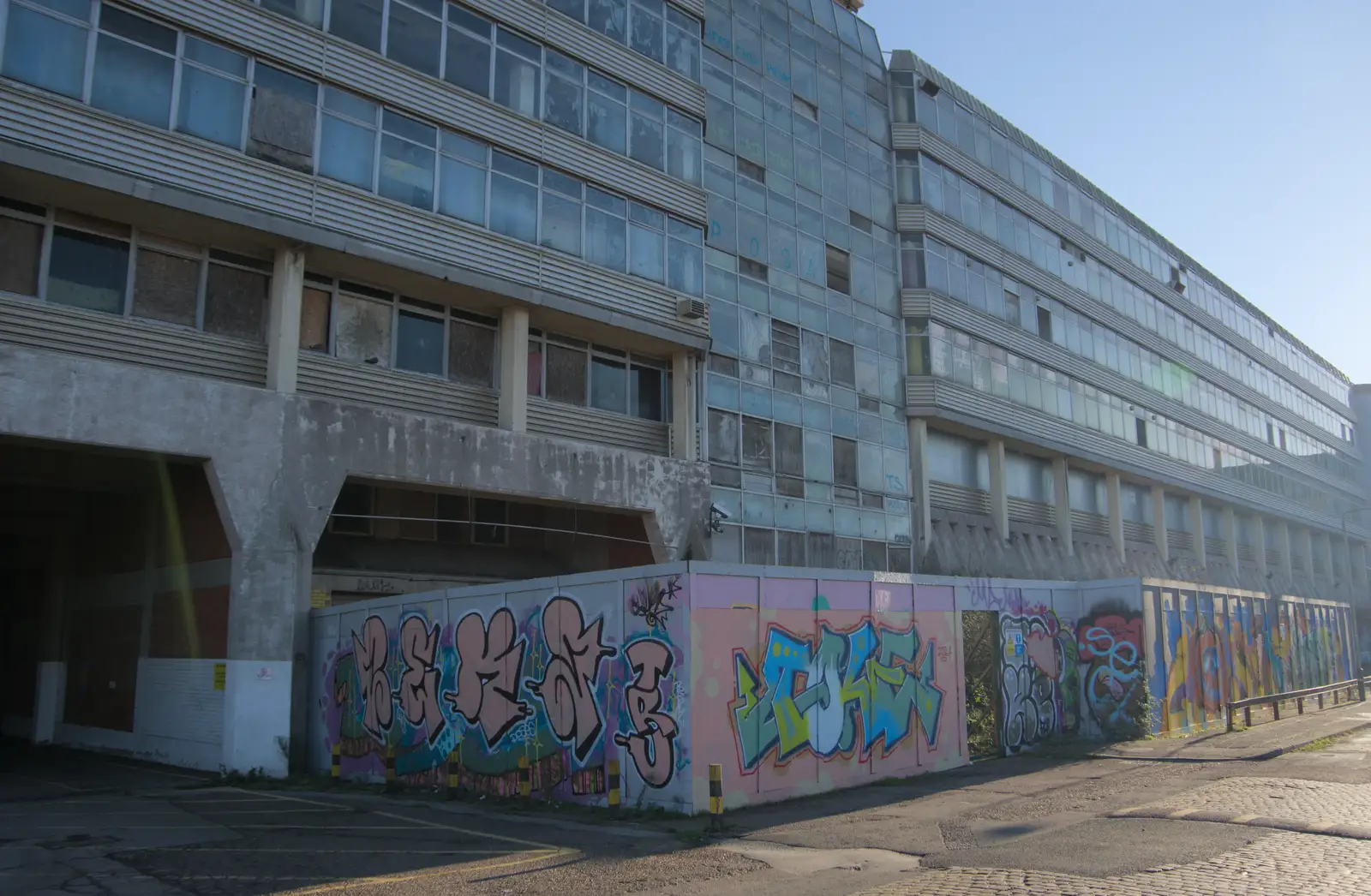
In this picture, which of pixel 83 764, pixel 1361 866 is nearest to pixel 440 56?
pixel 83 764

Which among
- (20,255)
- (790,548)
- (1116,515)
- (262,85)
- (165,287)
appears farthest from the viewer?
(1116,515)

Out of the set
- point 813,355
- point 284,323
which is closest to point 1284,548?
point 813,355

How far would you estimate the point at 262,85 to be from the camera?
19.8m

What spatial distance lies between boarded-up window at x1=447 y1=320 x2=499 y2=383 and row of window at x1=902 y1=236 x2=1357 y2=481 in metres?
16.5

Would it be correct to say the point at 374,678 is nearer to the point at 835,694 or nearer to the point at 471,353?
the point at 471,353

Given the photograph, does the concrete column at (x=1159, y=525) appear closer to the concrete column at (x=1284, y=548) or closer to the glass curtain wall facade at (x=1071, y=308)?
the glass curtain wall facade at (x=1071, y=308)

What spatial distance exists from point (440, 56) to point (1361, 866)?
21094mm

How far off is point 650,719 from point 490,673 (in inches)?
141

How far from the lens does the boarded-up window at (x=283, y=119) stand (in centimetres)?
1961

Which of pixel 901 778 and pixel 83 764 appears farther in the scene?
pixel 83 764

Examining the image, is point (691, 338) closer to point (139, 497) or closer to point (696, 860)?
point (139, 497)

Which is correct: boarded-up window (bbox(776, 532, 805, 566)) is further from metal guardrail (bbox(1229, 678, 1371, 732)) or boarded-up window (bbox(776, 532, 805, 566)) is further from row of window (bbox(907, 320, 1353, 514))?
metal guardrail (bbox(1229, 678, 1371, 732))

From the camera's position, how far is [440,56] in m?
22.5

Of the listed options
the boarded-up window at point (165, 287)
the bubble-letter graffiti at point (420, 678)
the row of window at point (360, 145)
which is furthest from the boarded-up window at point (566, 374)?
the bubble-letter graffiti at point (420, 678)
